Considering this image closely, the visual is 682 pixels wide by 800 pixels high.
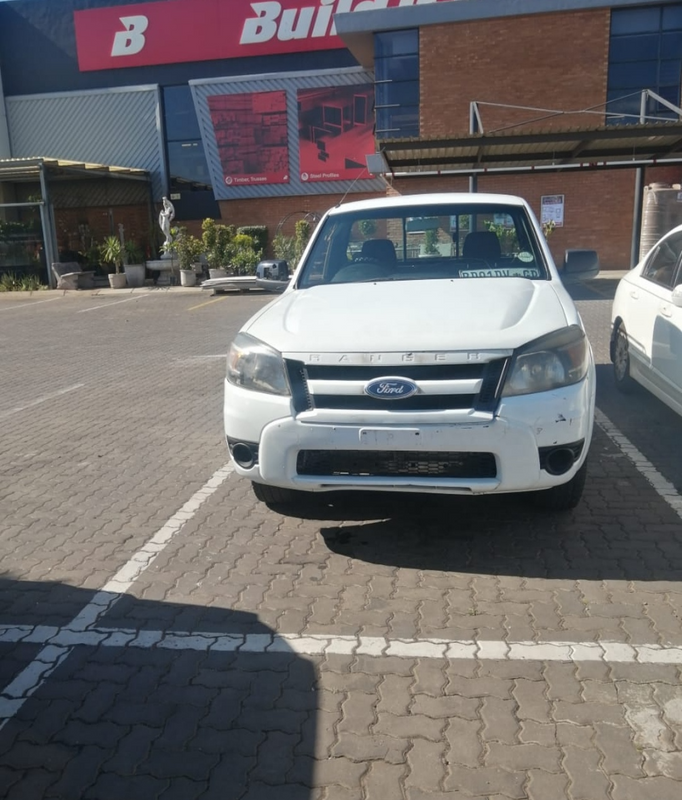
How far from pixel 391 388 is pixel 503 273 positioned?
184 centimetres

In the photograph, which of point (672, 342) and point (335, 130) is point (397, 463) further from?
point (335, 130)

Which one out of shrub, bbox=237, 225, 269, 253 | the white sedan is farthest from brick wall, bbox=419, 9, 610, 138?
the white sedan

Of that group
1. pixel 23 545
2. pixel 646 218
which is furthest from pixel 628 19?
pixel 23 545

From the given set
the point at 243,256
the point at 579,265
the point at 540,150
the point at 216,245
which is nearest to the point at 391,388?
the point at 579,265

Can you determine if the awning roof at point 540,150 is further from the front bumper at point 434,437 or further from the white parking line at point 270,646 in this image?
the white parking line at point 270,646

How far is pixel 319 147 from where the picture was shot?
25.0 metres

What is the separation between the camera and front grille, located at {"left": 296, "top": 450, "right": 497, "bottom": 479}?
3.75 meters

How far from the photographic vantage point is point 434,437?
3670mm

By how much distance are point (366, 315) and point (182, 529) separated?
1670 millimetres

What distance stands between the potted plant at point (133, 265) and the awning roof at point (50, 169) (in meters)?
2.38

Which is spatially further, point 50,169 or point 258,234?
point 258,234

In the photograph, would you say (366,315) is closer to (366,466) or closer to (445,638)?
(366,466)

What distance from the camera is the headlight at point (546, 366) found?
12.2ft

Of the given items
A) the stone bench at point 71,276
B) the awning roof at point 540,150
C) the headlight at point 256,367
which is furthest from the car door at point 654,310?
the stone bench at point 71,276
